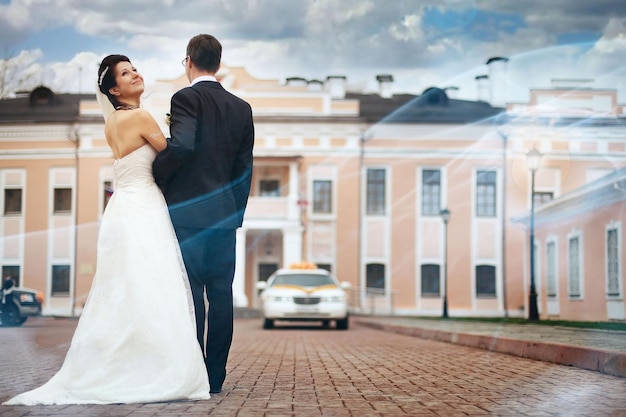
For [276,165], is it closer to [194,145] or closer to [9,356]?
[9,356]

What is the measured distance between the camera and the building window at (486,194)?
44.0 meters

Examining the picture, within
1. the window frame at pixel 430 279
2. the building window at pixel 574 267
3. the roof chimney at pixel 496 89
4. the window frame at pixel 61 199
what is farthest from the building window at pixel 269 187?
the building window at pixel 574 267

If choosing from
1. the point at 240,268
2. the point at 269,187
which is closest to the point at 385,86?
the point at 269,187

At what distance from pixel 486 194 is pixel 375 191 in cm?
491

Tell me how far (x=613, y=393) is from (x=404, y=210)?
38656 mm

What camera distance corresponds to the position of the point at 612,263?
79.8 feet

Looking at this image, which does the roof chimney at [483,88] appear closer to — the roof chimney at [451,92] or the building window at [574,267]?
the roof chimney at [451,92]

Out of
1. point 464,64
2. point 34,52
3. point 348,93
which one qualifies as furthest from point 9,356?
point 348,93

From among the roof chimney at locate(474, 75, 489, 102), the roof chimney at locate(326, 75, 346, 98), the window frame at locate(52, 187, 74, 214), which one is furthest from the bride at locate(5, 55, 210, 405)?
the roof chimney at locate(474, 75, 489, 102)

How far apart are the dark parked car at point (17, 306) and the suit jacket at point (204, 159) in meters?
14.1

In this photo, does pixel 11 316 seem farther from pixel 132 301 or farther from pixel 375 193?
→ pixel 375 193

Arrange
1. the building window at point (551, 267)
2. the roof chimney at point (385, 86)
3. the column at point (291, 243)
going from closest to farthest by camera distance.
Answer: the building window at point (551, 267) → the column at point (291, 243) → the roof chimney at point (385, 86)

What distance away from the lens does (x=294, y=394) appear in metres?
5.80

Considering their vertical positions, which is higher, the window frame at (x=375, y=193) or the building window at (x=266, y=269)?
the window frame at (x=375, y=193)
